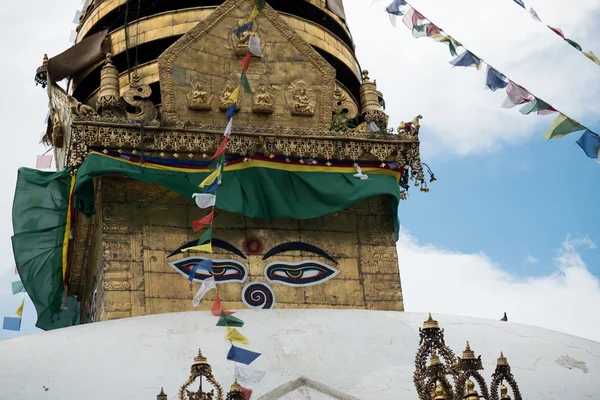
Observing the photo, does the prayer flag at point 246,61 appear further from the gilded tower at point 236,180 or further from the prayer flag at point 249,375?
the prayer flag at point 249,375

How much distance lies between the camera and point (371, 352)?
9.95 meters

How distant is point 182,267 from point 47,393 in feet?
12.6

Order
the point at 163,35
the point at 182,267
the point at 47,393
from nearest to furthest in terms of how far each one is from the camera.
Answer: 1. the point at 47,393
2. the point at 182,267
3. the point at 163,35

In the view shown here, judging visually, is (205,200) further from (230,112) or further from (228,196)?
(230,112)

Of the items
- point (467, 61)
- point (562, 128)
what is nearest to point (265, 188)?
point (467, 61)

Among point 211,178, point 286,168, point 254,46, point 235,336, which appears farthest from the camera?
point 254,46

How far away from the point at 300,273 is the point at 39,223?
3.07 meters

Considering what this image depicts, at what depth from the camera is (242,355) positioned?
9523mm

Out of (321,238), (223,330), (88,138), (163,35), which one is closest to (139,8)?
(163,35)

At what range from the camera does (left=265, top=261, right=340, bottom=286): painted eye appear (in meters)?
12.7

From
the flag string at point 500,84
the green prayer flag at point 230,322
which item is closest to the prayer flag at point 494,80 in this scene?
the flag string at point 500,84

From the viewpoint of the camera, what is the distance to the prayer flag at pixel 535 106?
1159cm

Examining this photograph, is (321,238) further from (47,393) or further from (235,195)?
(47,393)

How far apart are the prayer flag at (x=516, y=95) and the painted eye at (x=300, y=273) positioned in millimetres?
2689
